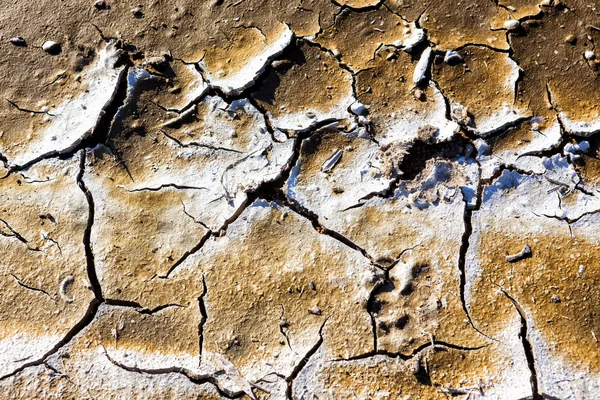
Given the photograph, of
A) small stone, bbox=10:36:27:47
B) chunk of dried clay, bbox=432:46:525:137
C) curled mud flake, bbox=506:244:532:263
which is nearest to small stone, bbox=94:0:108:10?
small stone, bbox=10:36:27:47

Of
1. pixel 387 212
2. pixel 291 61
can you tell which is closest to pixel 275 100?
pixel 291 61

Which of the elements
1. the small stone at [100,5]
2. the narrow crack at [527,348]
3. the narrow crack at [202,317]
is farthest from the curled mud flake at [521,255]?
the small stone at [100,5]

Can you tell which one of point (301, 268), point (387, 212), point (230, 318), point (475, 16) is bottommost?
point (230, 318)

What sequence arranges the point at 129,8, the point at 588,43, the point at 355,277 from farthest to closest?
the point at 129,8
the point at 588,43
the point at 355,277

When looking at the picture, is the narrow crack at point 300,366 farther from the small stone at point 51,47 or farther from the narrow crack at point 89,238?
the small stone at point 51,47

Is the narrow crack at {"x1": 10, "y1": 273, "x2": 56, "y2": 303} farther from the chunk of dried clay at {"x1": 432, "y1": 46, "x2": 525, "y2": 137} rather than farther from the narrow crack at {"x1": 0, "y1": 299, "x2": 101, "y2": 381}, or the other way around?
the chunk of dried clay at {"x1": 432, "y1": 46, "x2": 525, "y2": 137}

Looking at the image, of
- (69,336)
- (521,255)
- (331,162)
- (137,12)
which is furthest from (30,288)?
(521,255)

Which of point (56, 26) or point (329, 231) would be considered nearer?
point (329, 231)

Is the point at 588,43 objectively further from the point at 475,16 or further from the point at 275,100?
the point at 275,100
